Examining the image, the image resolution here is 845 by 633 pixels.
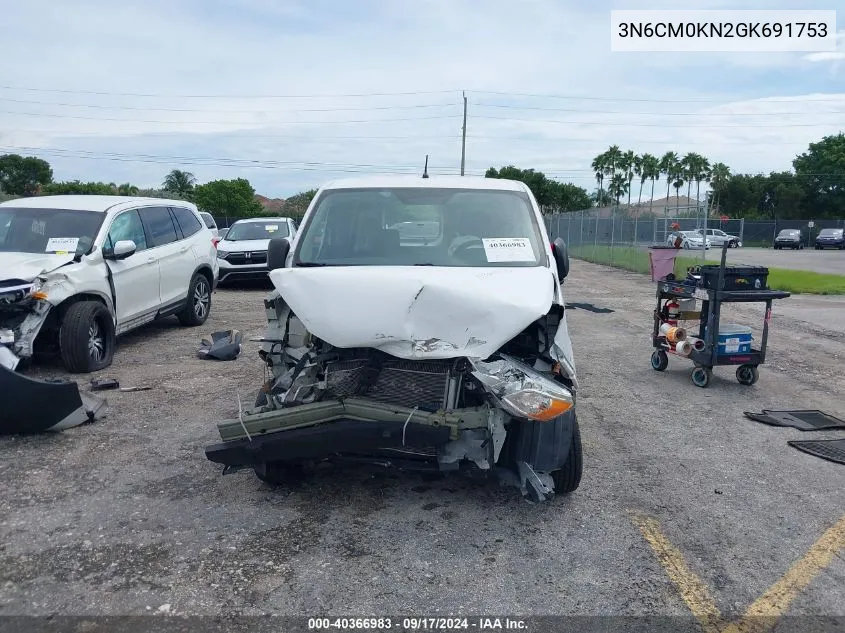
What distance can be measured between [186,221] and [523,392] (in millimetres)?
8188

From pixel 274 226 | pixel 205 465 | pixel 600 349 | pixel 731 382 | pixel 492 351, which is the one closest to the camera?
pixel 492 351

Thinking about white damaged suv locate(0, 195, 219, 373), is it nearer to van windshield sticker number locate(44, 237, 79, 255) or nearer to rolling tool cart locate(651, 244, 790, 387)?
van windshield sticker number locate(44, 237, 79, 255)

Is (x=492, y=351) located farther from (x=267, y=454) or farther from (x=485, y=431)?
(x=267, y=454)

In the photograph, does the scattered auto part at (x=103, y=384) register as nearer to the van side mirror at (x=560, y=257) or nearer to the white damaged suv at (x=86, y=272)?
the white damaged suv at (x=86, y=272)

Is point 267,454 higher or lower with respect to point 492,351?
lower

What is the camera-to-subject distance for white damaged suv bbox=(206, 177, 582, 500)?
150 inches

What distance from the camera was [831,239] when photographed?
43219 mm

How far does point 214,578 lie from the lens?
354 cm

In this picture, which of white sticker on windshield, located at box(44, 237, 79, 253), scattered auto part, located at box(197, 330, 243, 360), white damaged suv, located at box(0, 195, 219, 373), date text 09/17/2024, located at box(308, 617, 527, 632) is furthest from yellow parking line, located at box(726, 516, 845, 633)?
white sticker on windshield, located at box(44, 237, 79, 253)

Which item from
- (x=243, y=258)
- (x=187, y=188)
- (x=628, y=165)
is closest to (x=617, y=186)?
(x=628, y=165)

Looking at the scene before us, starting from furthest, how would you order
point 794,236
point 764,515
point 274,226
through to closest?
point 794,236 < point 274,226 < point 764,515

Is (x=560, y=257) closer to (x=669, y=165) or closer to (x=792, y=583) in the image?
(x=792, y=583)

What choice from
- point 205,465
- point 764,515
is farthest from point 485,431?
point 205,465

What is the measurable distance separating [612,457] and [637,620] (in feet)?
7.03
